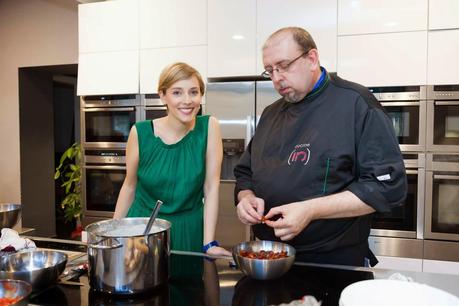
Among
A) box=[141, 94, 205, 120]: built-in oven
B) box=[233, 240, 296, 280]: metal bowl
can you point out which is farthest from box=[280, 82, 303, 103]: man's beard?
box=[141, 94, 205, 120]: built-in oven

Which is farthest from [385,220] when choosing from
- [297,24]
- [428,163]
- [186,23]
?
[186,23]

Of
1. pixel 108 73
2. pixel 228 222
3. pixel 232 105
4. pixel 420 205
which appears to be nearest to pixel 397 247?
pixel 420 205

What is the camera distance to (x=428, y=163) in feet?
8.52

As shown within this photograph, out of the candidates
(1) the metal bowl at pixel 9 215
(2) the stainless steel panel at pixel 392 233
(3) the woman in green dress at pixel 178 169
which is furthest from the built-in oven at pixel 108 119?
(2) the stainless steel panel at pixel 392 233

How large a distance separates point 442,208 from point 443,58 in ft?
3.24

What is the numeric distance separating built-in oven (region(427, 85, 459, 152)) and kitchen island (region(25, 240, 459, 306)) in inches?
64.1

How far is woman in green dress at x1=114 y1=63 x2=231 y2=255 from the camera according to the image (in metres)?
1.65

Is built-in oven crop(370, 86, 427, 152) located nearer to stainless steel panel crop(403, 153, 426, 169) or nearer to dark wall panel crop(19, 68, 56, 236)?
stainless steel panel crop(403, 153, 426, 169)

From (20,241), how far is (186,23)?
2.30 m

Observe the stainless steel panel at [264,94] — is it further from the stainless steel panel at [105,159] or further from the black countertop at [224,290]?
the black countertop at [224,290]

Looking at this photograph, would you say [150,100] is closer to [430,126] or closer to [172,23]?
[172,23]

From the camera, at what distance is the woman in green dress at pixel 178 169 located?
5.40 ft

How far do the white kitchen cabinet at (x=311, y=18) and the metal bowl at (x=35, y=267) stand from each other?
2244 mm

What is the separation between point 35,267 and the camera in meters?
1.12
